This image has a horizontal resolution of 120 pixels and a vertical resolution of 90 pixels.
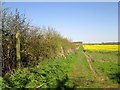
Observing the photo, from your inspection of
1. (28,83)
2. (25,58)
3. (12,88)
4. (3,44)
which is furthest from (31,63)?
(12,88)

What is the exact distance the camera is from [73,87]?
41.5 feet

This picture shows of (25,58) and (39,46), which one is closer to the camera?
(25,58)

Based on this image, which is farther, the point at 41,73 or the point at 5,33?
the point at 41,73

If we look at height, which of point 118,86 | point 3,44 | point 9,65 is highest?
point 3,44

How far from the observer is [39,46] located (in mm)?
19391

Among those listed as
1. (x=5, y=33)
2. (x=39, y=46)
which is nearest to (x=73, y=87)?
(x=5, y=33)

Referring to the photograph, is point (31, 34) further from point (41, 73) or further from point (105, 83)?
point (105, 83)

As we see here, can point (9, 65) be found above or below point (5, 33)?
below

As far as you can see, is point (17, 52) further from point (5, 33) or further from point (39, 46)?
point (39, 46)

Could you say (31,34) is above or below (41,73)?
above

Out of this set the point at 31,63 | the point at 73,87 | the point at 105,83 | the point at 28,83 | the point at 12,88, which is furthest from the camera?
the point at 31,63

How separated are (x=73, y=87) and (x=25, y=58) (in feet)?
15.4

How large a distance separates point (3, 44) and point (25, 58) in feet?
10.4

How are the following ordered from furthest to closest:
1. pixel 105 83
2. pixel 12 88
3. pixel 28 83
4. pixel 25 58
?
1. pixel 25 58
2. pixel 105 83
3. pixel 28 83
4. pixel 12 88
